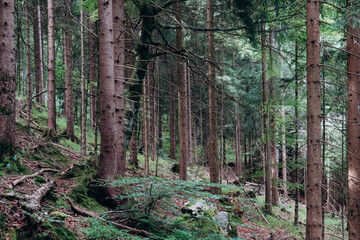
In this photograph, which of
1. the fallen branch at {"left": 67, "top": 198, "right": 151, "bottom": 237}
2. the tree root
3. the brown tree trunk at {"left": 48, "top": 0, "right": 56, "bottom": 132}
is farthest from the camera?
the brown tree trunk at {"left": 48, "top": 0, "right": 56, "bottom": 132}

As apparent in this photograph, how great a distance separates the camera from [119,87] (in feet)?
22.6

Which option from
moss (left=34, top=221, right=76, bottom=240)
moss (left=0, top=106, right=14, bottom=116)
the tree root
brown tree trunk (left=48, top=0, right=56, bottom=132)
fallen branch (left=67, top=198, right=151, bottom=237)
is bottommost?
fallen branch (left=67, top=198, right=151, bottom=237)

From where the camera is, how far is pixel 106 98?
19.5 feet

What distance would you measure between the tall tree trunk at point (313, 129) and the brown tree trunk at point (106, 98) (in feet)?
13.7

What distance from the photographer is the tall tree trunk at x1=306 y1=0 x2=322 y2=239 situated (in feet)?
18.3

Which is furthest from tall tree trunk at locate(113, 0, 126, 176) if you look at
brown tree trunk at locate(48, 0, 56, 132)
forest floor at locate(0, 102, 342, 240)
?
brown tree trunk at locate(48, 0, 56, 132)

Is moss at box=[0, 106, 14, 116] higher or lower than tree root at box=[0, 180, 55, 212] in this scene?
higher

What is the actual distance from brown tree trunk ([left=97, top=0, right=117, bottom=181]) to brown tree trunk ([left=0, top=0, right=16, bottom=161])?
1835mm

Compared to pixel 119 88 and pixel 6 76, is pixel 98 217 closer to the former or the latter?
pixel 119 88

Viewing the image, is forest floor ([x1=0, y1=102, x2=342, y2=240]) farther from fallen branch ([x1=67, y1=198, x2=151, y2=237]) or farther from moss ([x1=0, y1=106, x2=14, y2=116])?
moss ([x1=0, y1=106, x2=14, y2=116])

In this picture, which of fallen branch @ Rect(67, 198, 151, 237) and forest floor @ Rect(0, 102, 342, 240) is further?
fallen branch @ Rect(67, 198, 151, 237)

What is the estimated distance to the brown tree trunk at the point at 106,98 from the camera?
19.4ft

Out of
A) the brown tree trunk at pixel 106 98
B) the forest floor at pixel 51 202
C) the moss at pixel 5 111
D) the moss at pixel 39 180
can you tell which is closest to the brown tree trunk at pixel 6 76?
the moss at pixel 5 111

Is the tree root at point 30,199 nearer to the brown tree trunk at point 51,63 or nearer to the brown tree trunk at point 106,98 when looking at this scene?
the brown tree trunk at point 106,98
